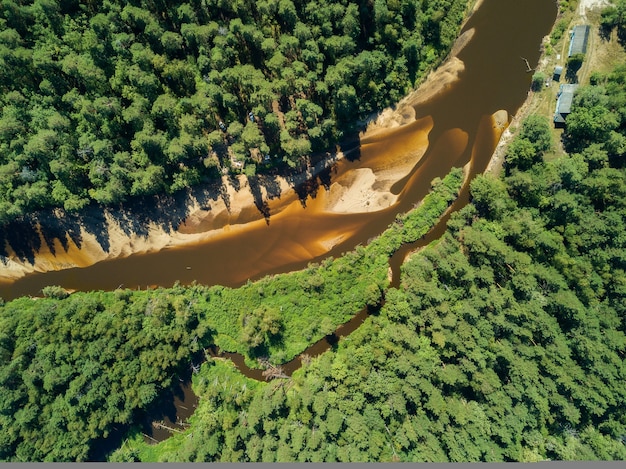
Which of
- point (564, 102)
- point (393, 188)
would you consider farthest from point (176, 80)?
point (564, 102)

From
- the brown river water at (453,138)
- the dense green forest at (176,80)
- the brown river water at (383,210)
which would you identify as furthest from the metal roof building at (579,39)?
the dense green forest at (176,80)

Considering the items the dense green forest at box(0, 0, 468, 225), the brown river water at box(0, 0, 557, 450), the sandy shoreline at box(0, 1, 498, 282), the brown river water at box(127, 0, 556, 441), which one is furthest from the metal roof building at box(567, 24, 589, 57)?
the dense green forest at box(0, 0, 468, 225)

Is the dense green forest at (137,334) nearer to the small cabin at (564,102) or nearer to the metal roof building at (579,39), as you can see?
the small cabin at (564,102)

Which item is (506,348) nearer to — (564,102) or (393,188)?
(393,188)

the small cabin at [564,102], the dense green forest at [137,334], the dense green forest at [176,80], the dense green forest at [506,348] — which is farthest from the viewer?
the small cabin at [564,102]

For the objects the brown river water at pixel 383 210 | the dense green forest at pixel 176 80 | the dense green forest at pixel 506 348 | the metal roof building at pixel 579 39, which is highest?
the dense green forest at pixel 176 80

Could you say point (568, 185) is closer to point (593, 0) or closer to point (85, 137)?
point (593, 0)
